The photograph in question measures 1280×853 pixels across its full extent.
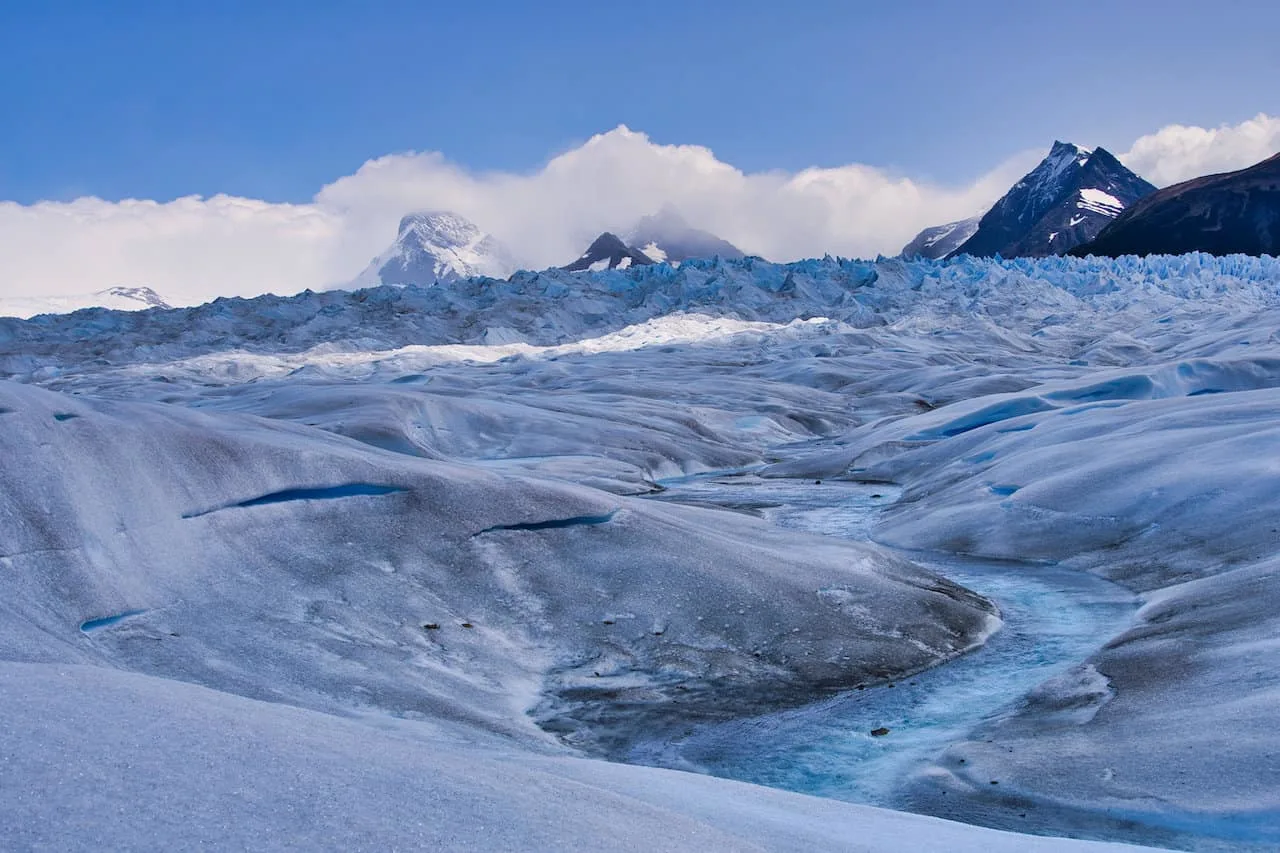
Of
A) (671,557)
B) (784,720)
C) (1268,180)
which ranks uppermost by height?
(1268,180)

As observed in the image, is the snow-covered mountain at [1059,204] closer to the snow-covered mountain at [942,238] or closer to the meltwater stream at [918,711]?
the snow-covered mountain at [942,238]

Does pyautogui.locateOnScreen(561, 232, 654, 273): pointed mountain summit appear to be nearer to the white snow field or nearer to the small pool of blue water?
the white snow field

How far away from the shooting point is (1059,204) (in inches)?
3241

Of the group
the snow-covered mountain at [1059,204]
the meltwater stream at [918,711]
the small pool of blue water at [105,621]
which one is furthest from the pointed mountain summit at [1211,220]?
the small pool of blue water at [105,621]

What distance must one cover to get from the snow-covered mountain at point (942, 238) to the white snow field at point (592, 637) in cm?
8853

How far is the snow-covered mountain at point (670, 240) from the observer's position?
90.8 meters

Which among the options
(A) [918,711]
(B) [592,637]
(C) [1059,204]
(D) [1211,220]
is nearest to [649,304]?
(B) [592,637]

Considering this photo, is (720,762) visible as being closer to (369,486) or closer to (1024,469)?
(369,486)

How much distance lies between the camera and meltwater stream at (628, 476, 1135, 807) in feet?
12.1

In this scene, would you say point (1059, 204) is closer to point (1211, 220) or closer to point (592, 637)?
point (1211, 220)

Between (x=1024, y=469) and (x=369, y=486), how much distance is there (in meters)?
5.23

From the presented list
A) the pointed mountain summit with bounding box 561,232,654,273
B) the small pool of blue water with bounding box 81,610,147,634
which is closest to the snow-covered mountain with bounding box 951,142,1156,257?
the pointed mountain summit with bounding box 561,232,654,273

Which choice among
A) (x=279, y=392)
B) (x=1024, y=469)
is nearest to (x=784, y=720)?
(x=1024, y=469)

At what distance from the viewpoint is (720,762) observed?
377 cm
